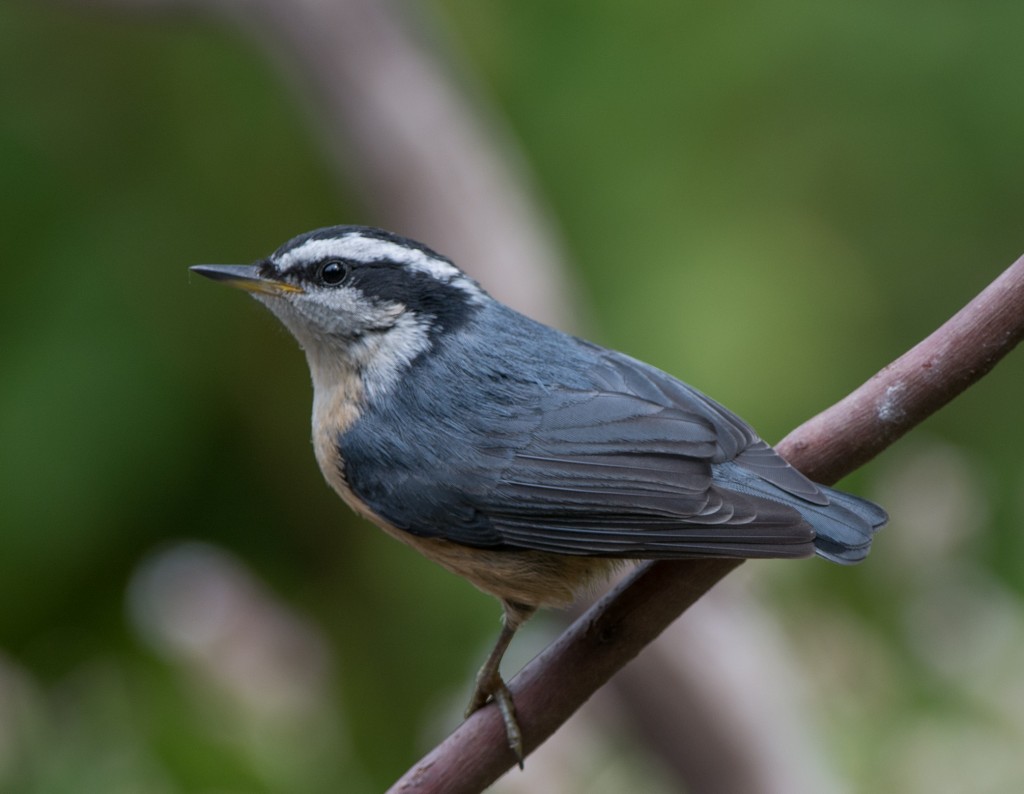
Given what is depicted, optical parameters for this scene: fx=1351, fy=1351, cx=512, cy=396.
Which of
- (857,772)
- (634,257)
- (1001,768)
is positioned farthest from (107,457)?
(1001,768)

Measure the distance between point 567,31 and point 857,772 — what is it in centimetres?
224

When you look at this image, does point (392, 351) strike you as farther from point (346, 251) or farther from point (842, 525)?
point (842, 525)

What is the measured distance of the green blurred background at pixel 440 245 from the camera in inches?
142

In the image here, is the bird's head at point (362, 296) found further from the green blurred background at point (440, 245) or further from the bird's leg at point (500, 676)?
the green blurred background at point (440, 245)

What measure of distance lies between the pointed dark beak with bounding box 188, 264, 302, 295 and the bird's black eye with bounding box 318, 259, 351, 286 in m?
0.05

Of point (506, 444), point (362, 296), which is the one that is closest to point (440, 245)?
point (362, 296)

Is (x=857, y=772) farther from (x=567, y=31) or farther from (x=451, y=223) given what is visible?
(x=567, y=31)

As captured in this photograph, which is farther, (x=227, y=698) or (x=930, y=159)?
(x=930, y=159)

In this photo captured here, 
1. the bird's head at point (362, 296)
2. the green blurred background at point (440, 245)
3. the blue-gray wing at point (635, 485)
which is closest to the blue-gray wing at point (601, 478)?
the blue-gray wing at point (635, 485)

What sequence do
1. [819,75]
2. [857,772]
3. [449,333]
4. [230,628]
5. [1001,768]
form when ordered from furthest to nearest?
[819,75], [230,628], [857,772], [1001,768], [449,333]

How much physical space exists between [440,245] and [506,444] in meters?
1.74

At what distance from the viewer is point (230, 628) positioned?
10.6ft

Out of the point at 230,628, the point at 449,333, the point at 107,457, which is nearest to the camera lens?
the point at 449,333

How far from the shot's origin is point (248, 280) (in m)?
2.40
